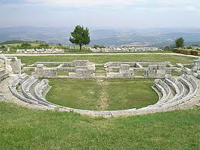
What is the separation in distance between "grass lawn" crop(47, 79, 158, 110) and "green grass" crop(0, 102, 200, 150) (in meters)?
Answer: 5.12

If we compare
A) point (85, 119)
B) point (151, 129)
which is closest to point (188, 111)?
point (151, 129)

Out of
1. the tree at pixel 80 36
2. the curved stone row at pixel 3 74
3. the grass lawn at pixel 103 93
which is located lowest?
the grass lawn at pixel 103 93

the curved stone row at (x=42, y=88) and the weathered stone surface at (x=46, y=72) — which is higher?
the weathered stone surface at (x=46, y=72)

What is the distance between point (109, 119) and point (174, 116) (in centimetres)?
236

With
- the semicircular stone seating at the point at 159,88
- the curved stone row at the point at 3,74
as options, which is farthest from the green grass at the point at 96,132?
the curved stone row at the point at 3,74

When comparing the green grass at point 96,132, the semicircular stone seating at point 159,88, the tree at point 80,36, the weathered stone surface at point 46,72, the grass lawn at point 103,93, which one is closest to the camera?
the green grass at point 96,132

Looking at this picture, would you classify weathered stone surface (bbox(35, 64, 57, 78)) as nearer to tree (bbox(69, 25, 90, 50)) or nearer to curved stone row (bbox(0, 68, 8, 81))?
curved stone row (bbox(0, 68, 8, 81))

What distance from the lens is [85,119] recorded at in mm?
9344

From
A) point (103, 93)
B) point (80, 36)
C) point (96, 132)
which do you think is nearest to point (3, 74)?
point (103, 93)

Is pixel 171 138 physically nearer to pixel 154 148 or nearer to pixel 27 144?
pixel 154 148

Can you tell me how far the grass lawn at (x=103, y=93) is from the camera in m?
14.9

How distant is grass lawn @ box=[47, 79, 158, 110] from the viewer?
1495cm

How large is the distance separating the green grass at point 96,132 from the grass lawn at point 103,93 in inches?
201

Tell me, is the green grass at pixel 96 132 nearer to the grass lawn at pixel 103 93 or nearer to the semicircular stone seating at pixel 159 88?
the semicircular stone seating at pixel 159 88
